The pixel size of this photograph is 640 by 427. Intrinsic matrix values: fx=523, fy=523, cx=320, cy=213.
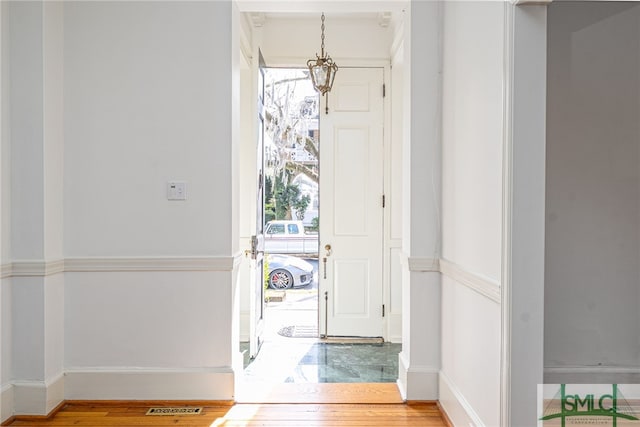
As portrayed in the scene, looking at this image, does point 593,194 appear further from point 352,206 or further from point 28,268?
point 28,268

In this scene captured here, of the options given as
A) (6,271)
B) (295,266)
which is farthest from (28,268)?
(295,266)

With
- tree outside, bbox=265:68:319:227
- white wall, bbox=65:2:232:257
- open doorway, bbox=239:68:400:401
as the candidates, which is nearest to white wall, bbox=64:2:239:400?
white wall, bbox=65:2:232:257

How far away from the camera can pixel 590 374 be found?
9.09 feet

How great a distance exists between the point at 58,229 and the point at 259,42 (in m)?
2.32

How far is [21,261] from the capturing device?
2.71 metres

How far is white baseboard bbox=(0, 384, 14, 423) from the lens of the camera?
8.66ft

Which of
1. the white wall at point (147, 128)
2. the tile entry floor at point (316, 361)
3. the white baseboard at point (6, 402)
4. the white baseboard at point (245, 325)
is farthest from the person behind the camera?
the white baseboard at point (245, 325)

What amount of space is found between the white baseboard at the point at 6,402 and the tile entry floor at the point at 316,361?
1.32 m

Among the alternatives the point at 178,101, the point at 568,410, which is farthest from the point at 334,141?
the point at 568,410

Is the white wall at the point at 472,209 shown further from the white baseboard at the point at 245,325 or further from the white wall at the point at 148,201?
the white baseboard at the point at 245,325

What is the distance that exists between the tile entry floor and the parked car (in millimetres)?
1437

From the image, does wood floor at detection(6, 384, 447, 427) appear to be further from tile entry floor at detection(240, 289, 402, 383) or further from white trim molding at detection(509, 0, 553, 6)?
white trim molding at detection(509, 0, 553, 6)

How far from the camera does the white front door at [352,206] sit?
4.50 metres

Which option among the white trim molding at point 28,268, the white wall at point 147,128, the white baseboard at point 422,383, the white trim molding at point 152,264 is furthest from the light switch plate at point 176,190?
the white baseboard at point 422,383
